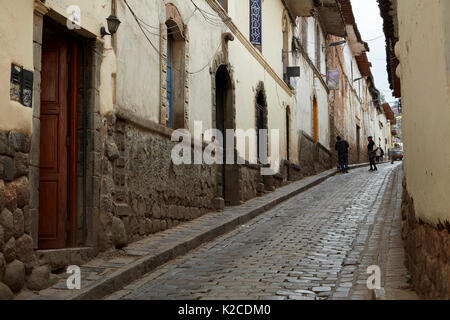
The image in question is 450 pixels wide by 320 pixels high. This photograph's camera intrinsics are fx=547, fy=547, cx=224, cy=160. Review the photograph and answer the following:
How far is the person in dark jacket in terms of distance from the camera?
2394cm

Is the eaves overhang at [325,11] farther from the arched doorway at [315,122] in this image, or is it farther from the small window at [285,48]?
the arched doorway at [315,122]

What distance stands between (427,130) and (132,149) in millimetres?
4614

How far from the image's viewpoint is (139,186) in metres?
8.23

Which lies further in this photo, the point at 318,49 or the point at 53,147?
the point at 318,49

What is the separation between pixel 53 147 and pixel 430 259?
4.54 metres

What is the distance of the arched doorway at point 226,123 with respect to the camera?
1333cm

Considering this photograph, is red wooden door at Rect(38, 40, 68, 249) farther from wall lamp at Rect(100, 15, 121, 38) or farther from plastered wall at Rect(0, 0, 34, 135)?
plastered wall at Rect(0, 0, 34, 135)

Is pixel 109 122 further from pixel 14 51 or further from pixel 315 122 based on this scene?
pixel 315 122

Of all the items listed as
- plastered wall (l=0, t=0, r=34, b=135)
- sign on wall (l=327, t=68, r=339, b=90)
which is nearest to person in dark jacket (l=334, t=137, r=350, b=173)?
sign on wall (l=327, t=68, r=339, b=90)

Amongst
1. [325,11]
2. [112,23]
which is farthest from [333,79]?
[112,23]

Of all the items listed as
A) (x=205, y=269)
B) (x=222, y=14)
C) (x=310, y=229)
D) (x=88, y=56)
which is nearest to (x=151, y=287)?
(x=205, y=269)

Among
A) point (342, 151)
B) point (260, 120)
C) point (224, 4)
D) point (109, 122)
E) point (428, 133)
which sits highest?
point (224, 4)

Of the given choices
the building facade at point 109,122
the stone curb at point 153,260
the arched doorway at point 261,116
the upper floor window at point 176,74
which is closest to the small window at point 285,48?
the arched doorway at point 261,116

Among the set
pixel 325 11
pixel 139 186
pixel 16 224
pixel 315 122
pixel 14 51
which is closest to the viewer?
pixel 16 224
